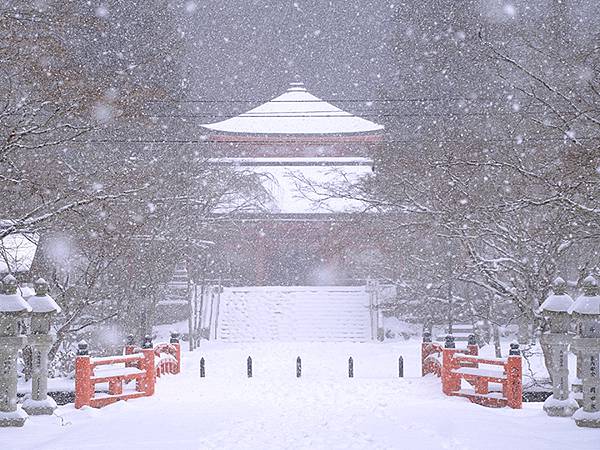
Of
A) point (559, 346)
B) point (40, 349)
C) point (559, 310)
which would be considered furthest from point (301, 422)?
point (40, 349)

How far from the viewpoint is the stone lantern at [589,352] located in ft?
29.7

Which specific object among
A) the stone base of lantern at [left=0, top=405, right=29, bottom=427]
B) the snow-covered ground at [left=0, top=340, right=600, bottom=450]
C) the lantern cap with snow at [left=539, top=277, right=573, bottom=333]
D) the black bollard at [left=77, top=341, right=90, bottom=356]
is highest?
the lantern cap with snow at [left=539, top=277, right=573, bottom=333]

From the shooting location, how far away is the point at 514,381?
11875 millimetres

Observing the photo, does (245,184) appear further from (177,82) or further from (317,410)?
(317,410)

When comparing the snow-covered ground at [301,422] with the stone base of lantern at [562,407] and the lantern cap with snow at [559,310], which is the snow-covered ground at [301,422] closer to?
the stone base of lantern at [562,407]

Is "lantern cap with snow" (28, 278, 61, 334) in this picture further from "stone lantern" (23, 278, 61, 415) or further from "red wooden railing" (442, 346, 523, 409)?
"red wooden railing" (442, 346, 523, 409)

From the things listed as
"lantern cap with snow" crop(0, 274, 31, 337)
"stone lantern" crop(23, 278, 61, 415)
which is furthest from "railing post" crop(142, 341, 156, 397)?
"lantern cap with snow" crop(0, 274, 31, 337)

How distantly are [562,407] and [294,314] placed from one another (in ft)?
63.6

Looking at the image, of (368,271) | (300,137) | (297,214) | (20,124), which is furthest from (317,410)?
(300,137)

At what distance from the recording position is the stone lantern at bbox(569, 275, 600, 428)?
356 inches

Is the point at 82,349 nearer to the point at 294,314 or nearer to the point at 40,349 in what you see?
the point at 40,349

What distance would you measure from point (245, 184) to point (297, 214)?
847 centimetres

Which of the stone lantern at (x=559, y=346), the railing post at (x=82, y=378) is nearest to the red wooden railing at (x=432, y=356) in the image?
the stone lantern at (x=559, y=346)

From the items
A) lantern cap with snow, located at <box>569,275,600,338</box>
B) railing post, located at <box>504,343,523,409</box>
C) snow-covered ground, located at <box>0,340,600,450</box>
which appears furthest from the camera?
railing post, located at <box>504,343,523,409</box>
